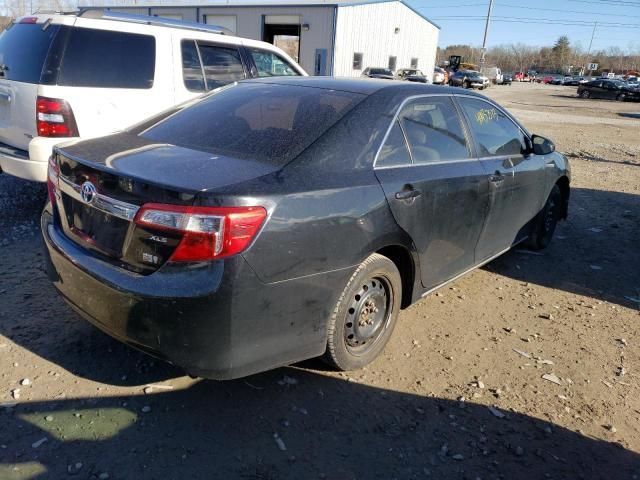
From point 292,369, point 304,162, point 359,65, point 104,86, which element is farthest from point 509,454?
point 359,65

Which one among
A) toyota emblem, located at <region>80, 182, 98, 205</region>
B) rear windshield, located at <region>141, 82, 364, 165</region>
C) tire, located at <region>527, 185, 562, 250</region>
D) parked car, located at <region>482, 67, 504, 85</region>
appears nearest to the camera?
toyota emblem, located at <region>80, 182, 98, 205</region>

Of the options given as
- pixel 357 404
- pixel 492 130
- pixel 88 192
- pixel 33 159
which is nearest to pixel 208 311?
pixel 88 192

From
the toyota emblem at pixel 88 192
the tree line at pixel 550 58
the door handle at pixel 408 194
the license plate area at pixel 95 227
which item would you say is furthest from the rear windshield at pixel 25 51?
the tree line at pixel 550 58

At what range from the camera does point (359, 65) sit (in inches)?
1319

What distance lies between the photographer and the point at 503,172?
415 centimetres

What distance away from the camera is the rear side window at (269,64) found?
703cm

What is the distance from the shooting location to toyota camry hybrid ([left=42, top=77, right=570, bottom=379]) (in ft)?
7.47

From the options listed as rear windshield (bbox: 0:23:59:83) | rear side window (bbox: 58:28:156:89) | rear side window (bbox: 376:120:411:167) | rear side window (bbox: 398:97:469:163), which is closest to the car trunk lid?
rear side window (bbox: 376:120:411:167)

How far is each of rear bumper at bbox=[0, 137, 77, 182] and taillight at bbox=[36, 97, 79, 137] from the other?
0.07 m

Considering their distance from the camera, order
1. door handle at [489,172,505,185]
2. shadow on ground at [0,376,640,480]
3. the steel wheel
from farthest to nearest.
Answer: door handle at [489,172,505,185]
the steel wheel
shadow on ground at [0,376,640,480]

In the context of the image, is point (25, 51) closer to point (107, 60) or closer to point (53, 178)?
point (107, 60)

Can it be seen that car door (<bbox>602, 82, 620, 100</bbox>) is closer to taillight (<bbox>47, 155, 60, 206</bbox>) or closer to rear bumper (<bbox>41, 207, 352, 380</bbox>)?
rear bumper (<bbox>41, 207, 352, 380</bbox>)

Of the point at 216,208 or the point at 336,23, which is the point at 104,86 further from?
the point at 336,23

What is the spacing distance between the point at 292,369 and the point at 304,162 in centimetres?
129
